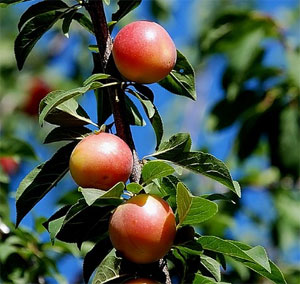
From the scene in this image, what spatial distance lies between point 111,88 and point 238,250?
33 cm

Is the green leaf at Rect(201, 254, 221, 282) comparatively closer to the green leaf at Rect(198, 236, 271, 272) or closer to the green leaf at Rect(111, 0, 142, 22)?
the green leaf at Rect(198, 236, 271, 272)

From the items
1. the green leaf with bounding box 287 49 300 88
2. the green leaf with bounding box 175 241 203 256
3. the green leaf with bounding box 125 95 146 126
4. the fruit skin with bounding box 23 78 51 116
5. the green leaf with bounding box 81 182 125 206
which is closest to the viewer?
the green leaf with bounding box 81 182 125 206

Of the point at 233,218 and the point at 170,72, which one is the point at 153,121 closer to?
the point at 170,72

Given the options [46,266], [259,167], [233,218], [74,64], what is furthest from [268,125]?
[74,64]

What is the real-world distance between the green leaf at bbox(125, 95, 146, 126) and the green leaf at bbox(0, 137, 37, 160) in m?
0.94

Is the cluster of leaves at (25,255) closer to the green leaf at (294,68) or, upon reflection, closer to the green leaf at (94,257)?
the green leaf at (94,257)

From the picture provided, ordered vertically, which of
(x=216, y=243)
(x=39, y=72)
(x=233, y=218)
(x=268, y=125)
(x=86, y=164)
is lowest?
(x=39, y=72)

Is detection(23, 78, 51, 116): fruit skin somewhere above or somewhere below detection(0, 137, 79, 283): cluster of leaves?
below

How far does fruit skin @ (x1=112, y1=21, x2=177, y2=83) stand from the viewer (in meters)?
1.09

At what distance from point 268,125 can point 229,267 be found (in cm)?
78

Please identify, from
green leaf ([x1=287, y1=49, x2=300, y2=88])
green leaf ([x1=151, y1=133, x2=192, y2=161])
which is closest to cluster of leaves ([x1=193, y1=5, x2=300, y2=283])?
green leaf ([x1=287, y1=49, x2=300, y2=88])

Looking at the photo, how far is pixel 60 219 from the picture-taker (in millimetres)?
1045

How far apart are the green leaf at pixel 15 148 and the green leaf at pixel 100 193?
1.13m

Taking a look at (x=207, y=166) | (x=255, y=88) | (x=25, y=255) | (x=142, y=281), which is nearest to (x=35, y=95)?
(x=255, y=88)
